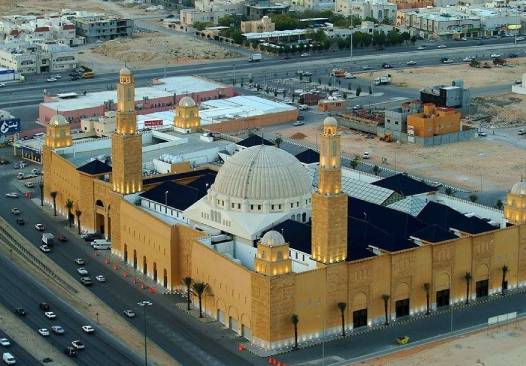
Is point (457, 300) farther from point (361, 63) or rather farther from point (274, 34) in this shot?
point (274, 34)

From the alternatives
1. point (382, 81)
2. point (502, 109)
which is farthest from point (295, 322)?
point (382, 81)

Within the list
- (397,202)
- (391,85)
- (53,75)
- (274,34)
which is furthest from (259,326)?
(274,34)

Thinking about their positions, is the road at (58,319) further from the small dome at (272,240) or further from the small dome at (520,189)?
the small dome at (520,189)

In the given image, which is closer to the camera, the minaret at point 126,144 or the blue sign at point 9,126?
the minaret at point 126,144

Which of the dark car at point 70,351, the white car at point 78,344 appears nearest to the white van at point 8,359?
the dark car at point 70,351

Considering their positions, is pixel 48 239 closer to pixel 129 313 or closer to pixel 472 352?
pixel 129 313

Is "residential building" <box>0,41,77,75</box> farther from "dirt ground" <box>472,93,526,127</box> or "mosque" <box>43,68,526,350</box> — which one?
"mosque" <box>43,68,526,350</box>
